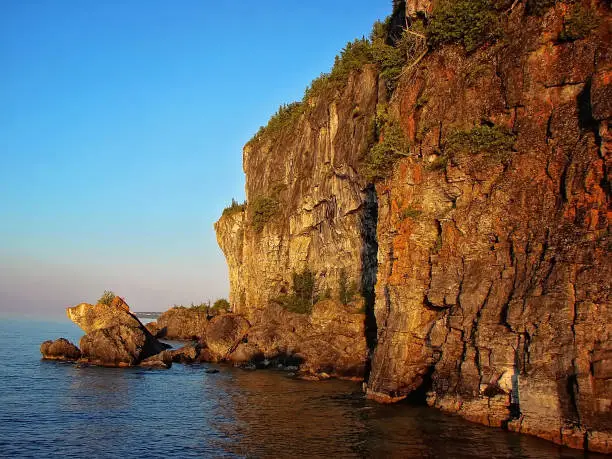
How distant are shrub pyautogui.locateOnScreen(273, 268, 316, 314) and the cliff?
78.1 ft

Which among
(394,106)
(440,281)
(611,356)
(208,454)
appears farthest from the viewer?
(394,106)

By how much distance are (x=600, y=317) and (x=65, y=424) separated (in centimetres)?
2551

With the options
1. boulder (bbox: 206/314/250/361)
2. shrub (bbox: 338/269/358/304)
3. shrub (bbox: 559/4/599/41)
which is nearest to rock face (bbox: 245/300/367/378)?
shrub (bbox: 338/269/358/304)

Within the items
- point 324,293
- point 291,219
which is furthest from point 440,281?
point 291,219

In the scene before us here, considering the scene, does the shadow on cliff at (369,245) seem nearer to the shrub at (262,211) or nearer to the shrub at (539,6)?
the shrub at (262,211)

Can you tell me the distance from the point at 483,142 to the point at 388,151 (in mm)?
6830

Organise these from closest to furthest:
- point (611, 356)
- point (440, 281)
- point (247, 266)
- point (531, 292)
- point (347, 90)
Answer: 1. point (611, 356)
2. point (531, 292)
3. point (440, 281)
4. point (347, 90)
5. point (247, 266)

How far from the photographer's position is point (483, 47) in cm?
3014

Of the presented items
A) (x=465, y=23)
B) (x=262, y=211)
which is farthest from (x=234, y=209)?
(x=465, y=23)

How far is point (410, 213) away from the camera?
32031 millimetres

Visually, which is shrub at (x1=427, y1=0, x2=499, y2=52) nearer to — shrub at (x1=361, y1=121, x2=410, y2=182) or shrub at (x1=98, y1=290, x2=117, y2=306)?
shrub at (x1=361, y1=121, x2=410, y2=182)

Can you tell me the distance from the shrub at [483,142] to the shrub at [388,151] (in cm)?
391

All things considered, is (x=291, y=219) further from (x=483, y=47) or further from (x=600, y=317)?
(x=600, y=317)

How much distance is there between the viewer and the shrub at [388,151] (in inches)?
1310
